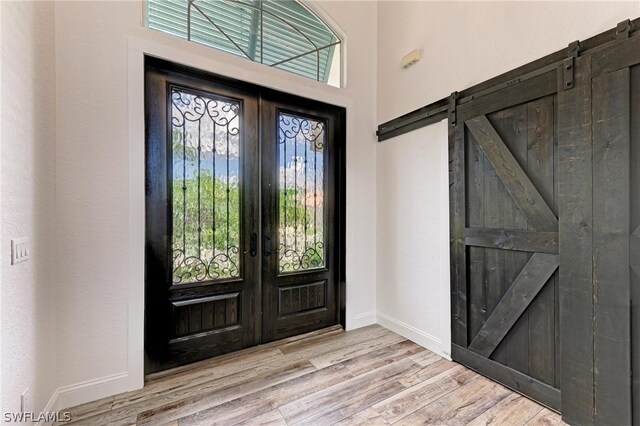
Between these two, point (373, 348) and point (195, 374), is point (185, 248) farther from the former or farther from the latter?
point (373, 348)

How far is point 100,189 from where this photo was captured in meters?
1.96

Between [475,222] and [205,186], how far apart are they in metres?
2.34

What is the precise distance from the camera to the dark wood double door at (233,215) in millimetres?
2229

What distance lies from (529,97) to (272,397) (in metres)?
2.83

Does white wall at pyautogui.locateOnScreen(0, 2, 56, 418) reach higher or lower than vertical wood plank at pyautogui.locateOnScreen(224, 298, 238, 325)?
higher

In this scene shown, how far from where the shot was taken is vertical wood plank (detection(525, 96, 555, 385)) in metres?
1.86

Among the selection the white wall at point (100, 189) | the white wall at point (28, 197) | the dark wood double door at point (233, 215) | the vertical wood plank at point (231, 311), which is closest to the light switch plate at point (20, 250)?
the white wall at point (28, 197)

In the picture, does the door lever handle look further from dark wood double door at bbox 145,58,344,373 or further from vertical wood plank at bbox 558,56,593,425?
vertical wood plank at bbox 558,56,593,425

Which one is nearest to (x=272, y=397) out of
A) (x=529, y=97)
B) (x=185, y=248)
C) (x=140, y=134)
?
(x=185, y=248)

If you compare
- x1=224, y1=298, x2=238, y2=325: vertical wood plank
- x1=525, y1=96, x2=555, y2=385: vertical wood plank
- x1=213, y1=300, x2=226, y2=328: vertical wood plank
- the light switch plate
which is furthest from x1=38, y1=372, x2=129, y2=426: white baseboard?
x1=525, y1=96, x2=555, y2=385: vertical wood plank

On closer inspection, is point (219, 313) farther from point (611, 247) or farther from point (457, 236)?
point (611, 247)

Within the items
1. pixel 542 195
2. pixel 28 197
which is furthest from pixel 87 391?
pixel 542 195

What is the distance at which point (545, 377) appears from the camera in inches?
74.2

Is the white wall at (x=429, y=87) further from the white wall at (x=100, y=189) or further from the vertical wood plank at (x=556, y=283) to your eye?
the white wall at (x=100, y=189)
